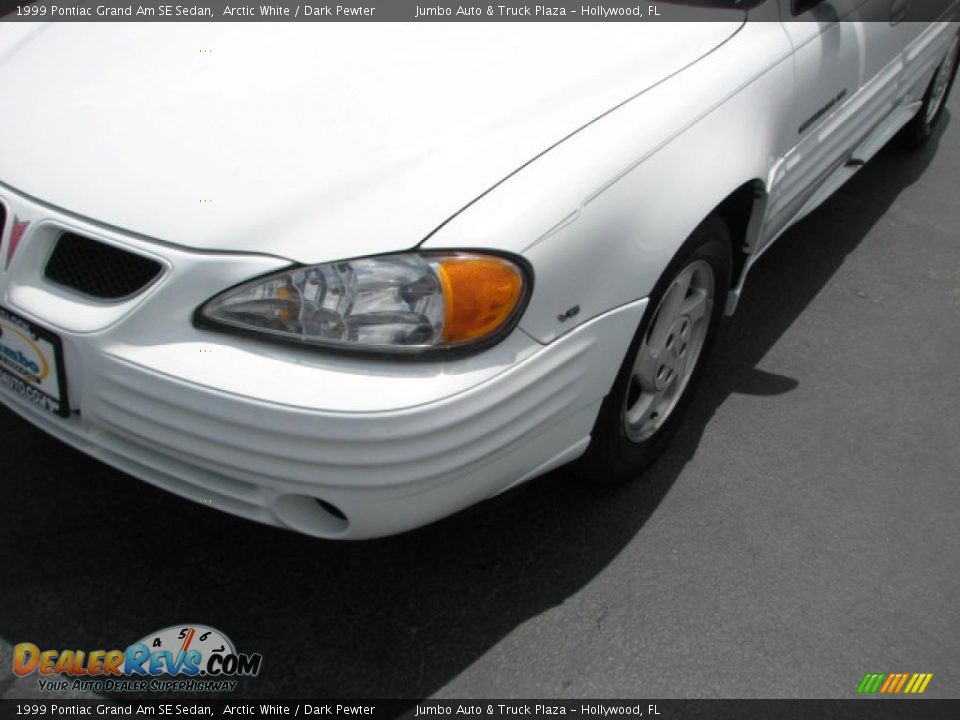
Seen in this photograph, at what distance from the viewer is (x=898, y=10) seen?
11.1 feet

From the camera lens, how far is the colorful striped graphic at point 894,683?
91.5 inches

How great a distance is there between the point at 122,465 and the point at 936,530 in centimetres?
205

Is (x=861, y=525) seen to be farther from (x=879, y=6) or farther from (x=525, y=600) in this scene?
(x=879, y=6)

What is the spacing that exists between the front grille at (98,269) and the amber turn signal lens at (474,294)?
552 millimetres

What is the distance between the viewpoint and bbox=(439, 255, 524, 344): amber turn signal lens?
6.41 feet

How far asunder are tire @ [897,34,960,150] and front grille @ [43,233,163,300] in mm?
3733

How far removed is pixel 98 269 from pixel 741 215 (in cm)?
163

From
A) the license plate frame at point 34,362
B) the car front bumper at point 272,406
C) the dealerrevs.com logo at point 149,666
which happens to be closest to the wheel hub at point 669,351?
the car front bumper at point 272,406

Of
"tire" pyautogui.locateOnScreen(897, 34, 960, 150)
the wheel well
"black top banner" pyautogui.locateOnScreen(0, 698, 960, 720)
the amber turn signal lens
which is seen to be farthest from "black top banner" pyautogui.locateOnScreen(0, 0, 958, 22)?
"tire" pyautogui.locateOnScreen(897, 34, 960, 150)

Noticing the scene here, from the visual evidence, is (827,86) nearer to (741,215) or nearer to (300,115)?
(741,215)

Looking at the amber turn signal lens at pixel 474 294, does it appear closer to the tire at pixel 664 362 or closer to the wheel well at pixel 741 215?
the tire at pixel 664 362

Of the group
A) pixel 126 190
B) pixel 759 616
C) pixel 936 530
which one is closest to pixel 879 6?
pixel 936 530

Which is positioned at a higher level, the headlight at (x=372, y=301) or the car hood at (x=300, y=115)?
the car hood at (x=300, y=115)

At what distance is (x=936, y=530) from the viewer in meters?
2.77
